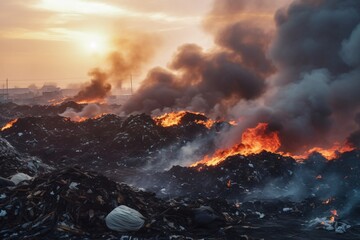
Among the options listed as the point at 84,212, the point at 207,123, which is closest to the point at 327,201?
the point at 84,212

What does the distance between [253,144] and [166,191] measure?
29.9ft

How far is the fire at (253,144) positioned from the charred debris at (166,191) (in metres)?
2.01

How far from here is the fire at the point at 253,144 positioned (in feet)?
90.9

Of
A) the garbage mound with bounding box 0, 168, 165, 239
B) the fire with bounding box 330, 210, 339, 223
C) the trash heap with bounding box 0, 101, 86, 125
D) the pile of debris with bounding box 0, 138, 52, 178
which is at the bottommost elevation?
the fire with bounding box 330, 210, 339, 223

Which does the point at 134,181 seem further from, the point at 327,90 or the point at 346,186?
the point at 327,90

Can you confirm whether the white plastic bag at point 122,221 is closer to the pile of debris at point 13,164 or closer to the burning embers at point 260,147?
the pile of debris at point 13,164

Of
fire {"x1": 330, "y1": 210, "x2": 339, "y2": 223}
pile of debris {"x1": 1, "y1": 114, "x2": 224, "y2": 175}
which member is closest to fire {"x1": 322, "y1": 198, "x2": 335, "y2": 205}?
fire {"x1": 330, "y1": 210, "x2": 339, "y2": 223}

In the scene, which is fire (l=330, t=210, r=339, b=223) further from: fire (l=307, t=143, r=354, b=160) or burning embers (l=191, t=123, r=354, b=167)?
fire (l=307, t=143, r=354, b=160)

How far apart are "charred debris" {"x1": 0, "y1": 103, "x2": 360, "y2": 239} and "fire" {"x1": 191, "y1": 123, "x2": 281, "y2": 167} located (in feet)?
6.58

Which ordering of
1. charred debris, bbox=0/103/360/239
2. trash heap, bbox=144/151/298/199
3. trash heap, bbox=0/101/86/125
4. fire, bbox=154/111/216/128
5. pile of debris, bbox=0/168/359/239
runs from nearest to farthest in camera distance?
pile of debris, bbox=0/168/359/239, charred debris, bbox=0/103/360/239, trash heap, bbox=144/151/298/199, fire, bbox=154/111/216/128, trash heap, bbox=0/101/86/125

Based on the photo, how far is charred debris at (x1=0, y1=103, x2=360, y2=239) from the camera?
598 inches

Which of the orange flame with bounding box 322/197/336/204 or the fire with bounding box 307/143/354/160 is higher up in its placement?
the fire with bounding box 307/143/354/160

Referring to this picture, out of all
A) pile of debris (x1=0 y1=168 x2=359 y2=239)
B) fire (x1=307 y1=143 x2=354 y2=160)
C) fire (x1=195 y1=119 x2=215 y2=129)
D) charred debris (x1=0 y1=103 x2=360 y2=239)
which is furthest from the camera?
fire (x1=195 y1=119 x2=215 y2=129)

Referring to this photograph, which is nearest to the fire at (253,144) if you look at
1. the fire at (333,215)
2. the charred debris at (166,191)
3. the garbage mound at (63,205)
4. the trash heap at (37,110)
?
the charred debris at (166,191)
